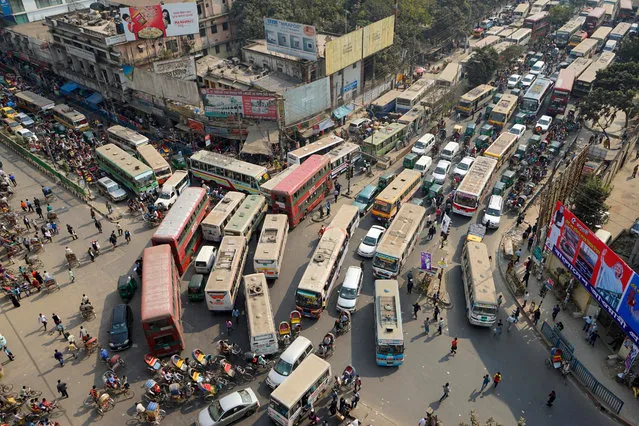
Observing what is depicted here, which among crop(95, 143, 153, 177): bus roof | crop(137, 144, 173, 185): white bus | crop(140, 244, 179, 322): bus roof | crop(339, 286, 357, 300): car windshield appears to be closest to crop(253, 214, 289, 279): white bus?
crop(339, 286, 357, 300): car windshield

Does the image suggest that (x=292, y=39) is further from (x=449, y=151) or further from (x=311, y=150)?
(x=449, y=151)

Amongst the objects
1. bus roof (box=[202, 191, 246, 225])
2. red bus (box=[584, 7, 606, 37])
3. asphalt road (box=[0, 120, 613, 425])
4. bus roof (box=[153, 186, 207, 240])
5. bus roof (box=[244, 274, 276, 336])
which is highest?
red bus (box=[584, 7, 606, 37])

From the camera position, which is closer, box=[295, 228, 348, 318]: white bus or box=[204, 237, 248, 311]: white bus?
box=[295, 228, 348, 318]: white bus

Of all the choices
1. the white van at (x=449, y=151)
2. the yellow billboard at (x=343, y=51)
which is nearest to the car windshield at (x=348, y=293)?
the white van at (x=449, y=151)

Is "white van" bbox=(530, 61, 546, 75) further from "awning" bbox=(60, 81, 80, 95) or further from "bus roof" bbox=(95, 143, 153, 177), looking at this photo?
"awning" bbox=(60, 81, 80, 95)

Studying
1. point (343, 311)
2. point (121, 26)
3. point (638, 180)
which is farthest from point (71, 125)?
point (638, 180)

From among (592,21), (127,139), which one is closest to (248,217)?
(127,139)

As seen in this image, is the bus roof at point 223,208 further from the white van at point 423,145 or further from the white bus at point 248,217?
the white van at point 423,145
